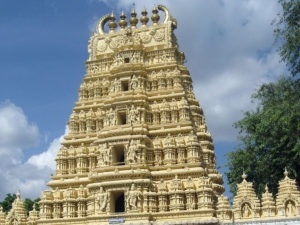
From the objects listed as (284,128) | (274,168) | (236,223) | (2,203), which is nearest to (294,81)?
(284,128)

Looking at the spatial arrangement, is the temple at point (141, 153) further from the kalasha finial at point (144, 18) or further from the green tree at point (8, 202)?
the green tree at point (8, 202)

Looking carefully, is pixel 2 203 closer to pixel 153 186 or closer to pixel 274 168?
pixel 153 186

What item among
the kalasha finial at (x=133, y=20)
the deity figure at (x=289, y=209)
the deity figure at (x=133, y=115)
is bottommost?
the deity figure at (x=289, y=209)

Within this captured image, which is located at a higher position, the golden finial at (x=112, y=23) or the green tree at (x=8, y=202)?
the golden finial at (x=112, y=23)

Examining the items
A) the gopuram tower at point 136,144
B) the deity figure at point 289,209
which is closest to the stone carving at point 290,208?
the deity figure at point 289,209

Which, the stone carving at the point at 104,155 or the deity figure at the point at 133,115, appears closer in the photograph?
the stone carving at the point at 104,155

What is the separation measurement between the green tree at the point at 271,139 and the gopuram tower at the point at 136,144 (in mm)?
2453

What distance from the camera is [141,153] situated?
115 ft

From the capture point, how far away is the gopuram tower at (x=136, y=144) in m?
33.2

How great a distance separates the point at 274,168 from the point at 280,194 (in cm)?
596

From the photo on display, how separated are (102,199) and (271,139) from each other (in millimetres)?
12314

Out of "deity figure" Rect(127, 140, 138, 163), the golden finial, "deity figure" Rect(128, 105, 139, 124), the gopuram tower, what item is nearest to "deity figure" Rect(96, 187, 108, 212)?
the gopuram tower

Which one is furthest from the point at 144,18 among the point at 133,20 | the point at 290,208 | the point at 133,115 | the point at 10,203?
the point at 10,203

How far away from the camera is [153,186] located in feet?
112
